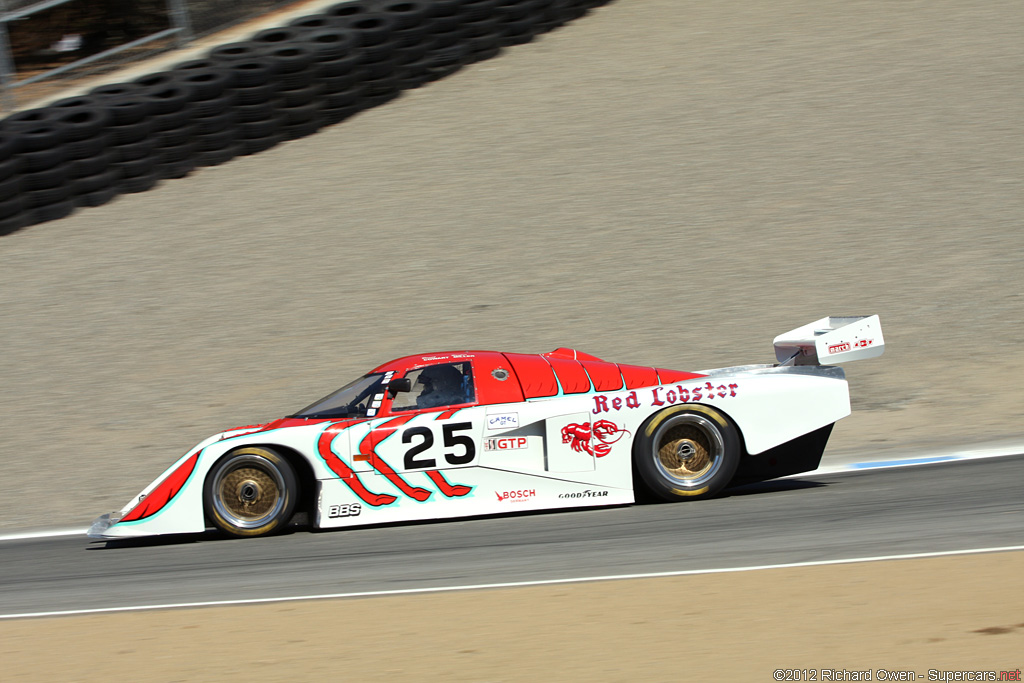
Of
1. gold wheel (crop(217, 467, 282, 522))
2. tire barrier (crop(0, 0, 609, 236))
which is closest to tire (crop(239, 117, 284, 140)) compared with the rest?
tire barrier (crop(0, 0, 609, 236))

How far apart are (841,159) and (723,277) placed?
140 inches

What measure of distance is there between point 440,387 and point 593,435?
113 centimetres

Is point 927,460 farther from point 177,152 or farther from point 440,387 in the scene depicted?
point 177,152

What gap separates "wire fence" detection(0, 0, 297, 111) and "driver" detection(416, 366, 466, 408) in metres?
12.3

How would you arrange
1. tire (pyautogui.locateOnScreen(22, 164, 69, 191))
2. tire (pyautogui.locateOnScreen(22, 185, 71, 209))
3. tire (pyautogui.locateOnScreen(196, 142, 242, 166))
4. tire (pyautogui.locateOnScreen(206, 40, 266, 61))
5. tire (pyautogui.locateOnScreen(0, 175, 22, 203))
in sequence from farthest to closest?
tire (pyautogui.locateOnScreen(206, 40, 266, 61)) → tire (pyautogui.locateOnScreen(196, 142, 242, 166)) → tire (pyautogui.locateOnScreen(22, 185, 71, 209)) → tire (pyautogui.locateOnScreen(22, 164, 69, 191)) → tire (pyautogui.locateOnScreen(0, 175, 22, 203))

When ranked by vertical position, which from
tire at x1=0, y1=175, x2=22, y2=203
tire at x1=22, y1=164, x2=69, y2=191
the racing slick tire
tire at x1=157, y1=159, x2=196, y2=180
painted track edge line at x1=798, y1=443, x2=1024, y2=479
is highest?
tire at x1=157, y1=159, x2=196, y2=180

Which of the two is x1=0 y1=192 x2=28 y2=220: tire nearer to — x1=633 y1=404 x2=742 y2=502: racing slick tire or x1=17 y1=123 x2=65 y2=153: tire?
x1=17 y1=123 x2=65 y2=153: tire

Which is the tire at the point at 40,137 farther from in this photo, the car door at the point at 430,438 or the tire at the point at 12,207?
the car door at the point at 430,438

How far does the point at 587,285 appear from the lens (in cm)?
1315

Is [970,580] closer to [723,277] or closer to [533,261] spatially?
[723,277]

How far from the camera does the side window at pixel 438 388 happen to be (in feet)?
24.6

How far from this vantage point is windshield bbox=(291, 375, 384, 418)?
755 cm

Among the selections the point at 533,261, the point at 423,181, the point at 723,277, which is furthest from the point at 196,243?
the point at 723,277

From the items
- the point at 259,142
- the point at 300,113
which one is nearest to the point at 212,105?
the point at 259,142
